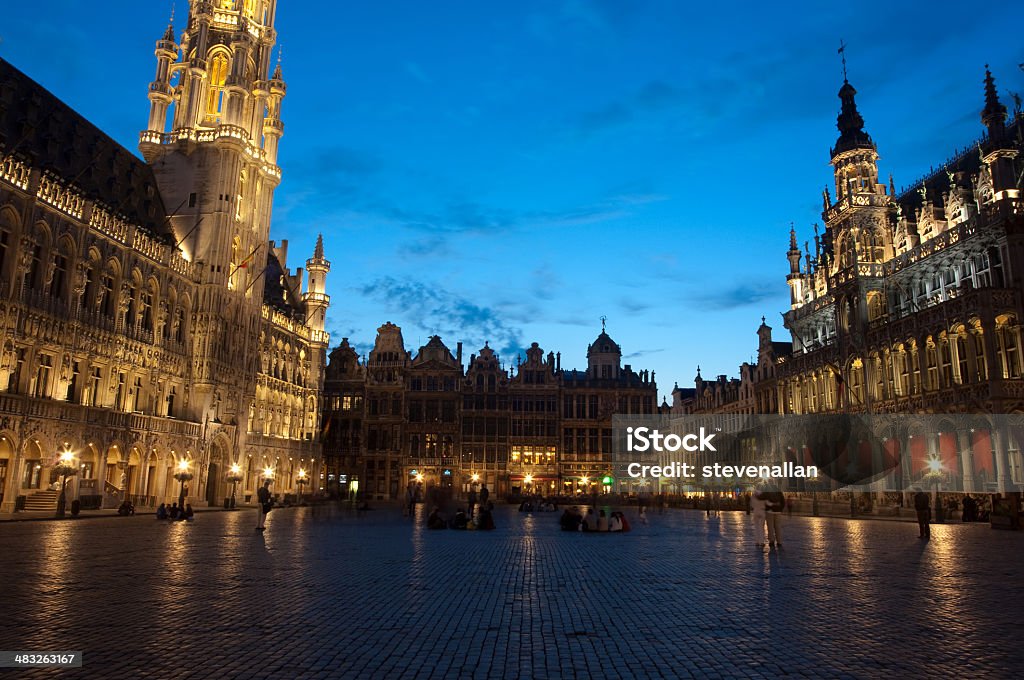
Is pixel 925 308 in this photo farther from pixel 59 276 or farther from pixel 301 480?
pixel 301 480

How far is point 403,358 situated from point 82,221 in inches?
1982

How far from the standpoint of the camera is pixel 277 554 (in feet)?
55.6

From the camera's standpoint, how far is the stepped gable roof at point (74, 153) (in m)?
38.5

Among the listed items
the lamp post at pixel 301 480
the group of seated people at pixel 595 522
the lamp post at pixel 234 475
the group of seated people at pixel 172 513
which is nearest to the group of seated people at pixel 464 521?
the group of seated people at pixel 595 522

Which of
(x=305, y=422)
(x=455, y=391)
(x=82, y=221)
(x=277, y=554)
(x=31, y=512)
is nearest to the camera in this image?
(x=277, y=554)

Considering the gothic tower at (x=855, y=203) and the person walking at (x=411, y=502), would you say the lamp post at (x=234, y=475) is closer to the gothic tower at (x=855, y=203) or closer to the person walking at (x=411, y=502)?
the person walking at (x=411, y=502)

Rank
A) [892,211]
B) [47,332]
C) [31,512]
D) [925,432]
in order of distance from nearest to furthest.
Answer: [31,512], [47,332], [925,432], [892,211]

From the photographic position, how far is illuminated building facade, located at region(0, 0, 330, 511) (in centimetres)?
3459

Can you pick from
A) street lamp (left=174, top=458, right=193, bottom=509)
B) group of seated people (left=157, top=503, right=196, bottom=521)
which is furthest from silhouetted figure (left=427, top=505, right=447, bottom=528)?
street lamp (left=174, top=458, right=193, bottom=509)

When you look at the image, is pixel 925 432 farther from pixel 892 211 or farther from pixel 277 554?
pixel 277 554

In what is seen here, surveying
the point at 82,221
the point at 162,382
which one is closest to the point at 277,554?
the point at 82,221

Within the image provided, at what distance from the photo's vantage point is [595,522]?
27.3 meters

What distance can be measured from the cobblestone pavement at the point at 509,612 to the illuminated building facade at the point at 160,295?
21.0 metres

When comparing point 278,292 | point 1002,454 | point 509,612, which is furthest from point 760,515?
point 278,292
